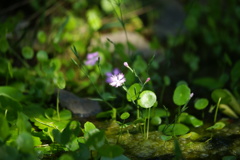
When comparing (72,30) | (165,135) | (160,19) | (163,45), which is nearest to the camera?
(165,135)

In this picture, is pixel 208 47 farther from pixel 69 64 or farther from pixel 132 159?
pixel 132 159

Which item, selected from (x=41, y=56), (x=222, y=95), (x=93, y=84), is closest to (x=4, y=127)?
(x=93, y=84)

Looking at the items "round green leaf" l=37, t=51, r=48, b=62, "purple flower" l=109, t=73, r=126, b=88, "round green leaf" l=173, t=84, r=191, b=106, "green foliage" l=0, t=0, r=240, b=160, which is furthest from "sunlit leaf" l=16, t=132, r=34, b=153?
"round green leaf" l=37, t=51, r=48, b=62

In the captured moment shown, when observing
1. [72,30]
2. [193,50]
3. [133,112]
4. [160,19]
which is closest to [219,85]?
[133,112]

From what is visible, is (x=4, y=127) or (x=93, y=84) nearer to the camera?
(x=4, y=127)

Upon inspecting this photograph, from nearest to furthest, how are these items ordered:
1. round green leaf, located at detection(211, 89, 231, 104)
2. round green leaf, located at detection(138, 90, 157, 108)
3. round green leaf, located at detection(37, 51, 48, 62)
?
round green leaf, located at detection(138, 90, 157, 108) < round green leaf, located at detection(211, 89, 231, 104) < round green leaf, located at detection(37, 51, 48, 62)

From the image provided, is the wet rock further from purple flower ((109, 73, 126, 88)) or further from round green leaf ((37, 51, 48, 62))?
purple flower ((109, 73, 126, 88))

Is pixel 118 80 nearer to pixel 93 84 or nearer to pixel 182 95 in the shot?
pixel 93 84

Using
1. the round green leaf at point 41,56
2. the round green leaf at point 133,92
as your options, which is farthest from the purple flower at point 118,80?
the round green leaf at point 41,56
